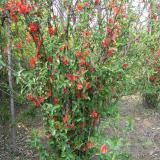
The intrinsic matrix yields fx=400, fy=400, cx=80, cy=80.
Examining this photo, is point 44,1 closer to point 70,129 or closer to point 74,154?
point 70,129

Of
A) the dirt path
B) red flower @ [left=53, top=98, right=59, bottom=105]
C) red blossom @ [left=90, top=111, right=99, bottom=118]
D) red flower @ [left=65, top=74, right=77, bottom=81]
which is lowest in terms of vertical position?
the dirt path

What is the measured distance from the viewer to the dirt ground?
4.80 m

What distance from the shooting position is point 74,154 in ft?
11.9

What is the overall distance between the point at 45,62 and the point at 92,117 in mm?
649

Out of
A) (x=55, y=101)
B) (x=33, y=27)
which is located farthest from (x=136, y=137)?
(x=33, y=27)

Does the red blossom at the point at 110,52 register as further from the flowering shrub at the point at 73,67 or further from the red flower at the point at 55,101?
the red flower at the point at 55,101

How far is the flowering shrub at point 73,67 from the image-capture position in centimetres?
327

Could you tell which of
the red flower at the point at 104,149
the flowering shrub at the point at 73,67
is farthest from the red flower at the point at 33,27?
the red flower at the point at 104,149

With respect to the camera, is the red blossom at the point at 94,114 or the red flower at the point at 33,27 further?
the red blossom at the point at 94,114

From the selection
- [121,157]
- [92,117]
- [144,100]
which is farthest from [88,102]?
[144,100]

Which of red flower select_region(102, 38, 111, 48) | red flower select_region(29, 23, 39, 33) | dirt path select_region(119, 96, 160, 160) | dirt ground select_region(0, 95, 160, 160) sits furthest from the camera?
dirt path select_region(119, 96, 160, 160)

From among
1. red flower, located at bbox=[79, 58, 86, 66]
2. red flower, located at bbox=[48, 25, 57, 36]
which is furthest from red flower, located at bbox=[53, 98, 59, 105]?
red flower, located at bbox=[48, 25, 57, 36]

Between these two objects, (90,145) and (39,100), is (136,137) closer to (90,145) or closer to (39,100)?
(90,145)

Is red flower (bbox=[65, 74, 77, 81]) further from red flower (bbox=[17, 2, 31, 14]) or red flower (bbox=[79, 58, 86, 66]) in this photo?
red flower (bbox=[17, 2, 31, 14])
